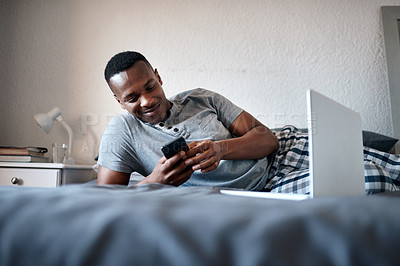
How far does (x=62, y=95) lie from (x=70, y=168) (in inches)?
26.8

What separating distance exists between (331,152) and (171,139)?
703mm

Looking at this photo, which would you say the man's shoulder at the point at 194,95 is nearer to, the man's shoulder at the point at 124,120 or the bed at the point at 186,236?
the man's shoulder at the point at 124,120

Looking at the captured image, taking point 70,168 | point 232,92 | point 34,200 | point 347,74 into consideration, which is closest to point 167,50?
point 232,92

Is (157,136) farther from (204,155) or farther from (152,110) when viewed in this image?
(204,155)

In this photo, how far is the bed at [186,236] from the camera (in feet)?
1.02

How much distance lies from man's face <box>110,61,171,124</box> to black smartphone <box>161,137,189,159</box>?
34 centimetres

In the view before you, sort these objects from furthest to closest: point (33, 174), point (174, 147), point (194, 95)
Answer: point (33, 174)
point (194, 95)
point (174, 147)

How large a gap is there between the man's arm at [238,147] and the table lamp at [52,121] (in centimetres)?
117

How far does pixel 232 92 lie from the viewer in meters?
2.17

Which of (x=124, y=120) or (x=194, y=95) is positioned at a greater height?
(x=194, y=95)

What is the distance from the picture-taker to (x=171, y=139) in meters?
1.26

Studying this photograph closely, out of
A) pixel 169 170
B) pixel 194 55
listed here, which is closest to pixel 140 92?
pixel 169 170

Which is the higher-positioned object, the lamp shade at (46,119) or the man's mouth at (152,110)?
the lamp shade at (46,119)

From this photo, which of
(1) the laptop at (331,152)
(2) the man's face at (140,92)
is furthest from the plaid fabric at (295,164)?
(2) the man's face at (140,92)
